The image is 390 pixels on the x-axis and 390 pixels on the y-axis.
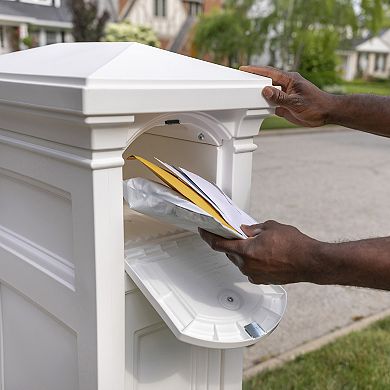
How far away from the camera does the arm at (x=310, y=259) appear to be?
3.74 feet

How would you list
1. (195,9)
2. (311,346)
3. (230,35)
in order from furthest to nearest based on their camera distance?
(195,9)
(230,35)
(311,346)

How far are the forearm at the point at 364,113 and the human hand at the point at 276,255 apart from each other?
582mm

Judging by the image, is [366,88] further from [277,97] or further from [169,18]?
[277,97]

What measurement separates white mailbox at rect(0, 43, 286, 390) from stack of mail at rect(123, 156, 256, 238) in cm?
7

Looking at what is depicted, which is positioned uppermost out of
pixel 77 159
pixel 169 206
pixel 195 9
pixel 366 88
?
pixel 195 9

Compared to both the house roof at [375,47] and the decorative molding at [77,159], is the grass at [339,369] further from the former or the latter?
the house roof at [375,47]

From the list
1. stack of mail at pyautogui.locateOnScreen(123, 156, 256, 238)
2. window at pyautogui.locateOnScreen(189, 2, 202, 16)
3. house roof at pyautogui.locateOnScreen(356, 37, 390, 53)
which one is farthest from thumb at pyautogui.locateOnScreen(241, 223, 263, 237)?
house roof at pyautogui.locateOnScreen(356, 37, 390, 53)

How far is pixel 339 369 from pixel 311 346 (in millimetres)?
271

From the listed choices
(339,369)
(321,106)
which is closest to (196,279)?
(321,106)

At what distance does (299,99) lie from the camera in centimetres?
150

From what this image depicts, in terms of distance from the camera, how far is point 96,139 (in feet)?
3.45

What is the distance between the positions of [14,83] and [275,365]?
73.6 inches

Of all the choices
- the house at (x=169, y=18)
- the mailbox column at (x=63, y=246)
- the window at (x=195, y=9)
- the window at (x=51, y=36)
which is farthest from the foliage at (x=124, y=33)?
the mailbox column at (x=63, y=246)

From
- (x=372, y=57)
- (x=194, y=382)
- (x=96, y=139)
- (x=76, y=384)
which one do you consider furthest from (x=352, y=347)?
(x=372, y=57)
